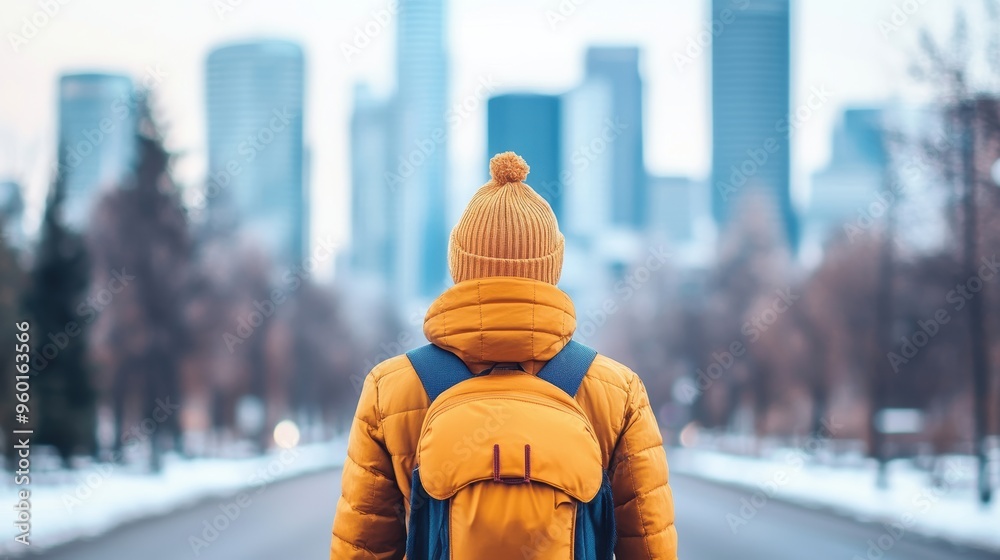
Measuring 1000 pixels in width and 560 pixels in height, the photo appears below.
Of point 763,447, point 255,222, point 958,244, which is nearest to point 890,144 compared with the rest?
point 958,244

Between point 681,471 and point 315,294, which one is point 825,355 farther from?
point 315,294

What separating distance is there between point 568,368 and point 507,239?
0.37 meters

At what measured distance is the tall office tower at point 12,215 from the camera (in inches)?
937

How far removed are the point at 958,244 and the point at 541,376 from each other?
1846cm

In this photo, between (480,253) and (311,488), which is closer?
(480,253)

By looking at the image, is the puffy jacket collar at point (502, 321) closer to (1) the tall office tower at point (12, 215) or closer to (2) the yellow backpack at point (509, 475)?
(2) the yellow backpack at point (509, 475)

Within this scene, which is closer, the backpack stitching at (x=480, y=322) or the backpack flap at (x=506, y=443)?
the backpack flap at (x=506, y=443)

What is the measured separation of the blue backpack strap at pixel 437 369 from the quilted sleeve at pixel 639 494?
0.45m

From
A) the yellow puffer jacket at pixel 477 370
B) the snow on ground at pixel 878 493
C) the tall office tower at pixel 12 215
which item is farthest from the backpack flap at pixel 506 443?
the tall office tower at pixel 12 215

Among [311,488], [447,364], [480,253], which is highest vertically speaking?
[480,253]

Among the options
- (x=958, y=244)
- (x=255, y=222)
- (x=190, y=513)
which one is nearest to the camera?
(x=190, y=513)

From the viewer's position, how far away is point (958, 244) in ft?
63.2

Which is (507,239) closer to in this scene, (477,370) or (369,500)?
(477,370)

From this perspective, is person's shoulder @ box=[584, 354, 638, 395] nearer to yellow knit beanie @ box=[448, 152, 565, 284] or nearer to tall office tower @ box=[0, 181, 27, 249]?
yellow knit beanie @ box=[448, 152, 565, 284]
